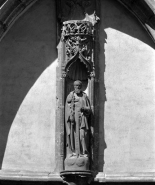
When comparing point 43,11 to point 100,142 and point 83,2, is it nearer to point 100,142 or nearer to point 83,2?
point 83,2

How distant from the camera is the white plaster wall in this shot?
14.9 metres

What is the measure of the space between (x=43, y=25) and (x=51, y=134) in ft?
6.06

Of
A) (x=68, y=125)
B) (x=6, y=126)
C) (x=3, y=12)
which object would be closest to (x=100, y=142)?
(x=68, y=125)

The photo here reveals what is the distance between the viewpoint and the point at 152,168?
14828mm

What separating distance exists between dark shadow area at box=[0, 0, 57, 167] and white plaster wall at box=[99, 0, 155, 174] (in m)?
0.90

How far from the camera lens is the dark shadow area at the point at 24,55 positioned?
1508 centimetres

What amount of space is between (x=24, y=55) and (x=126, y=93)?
1.81 metres

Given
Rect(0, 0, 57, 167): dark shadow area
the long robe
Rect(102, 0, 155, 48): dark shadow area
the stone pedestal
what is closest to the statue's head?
the long robe

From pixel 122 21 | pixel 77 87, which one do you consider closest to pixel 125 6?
pixel 122 21

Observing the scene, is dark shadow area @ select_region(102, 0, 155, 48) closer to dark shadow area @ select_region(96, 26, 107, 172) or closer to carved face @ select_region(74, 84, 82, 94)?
dark shadow area @ select_region(96, 26, 107, 172)

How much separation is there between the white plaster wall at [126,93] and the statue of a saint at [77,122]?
41cm

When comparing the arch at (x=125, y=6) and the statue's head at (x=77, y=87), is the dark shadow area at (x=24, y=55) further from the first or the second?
the statue's head at (x=77, y=87)

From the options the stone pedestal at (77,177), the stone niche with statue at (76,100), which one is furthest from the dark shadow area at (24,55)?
the stone pedestal at (77,177)

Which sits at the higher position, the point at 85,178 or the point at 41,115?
the point at 41,115
